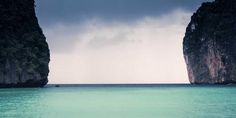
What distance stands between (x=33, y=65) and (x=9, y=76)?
15.4 feet

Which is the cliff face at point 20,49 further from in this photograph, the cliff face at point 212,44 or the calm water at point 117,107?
the cliff face at point 212,44

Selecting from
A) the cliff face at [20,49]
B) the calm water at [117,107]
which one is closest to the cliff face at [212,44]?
the cliff face at [20,49]

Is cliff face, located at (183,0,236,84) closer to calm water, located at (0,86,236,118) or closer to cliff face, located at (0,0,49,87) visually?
cliff face, located at (0,0,49,87)

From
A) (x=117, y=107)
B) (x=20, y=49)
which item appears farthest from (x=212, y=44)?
(x=117, y=107)

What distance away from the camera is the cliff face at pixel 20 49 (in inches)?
3123

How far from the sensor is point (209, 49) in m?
121

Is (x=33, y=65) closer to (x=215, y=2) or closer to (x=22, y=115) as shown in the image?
(x=22, y=115)

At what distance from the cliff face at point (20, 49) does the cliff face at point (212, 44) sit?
160 feet

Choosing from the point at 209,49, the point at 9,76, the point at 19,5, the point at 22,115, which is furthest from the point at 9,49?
the point at 209,49

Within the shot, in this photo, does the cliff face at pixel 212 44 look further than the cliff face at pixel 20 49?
Yes

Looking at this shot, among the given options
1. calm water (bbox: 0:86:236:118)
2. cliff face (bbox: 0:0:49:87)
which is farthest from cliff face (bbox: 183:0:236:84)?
calm water (bbox: 0:86:236:118)

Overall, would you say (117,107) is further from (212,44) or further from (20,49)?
(212,44)

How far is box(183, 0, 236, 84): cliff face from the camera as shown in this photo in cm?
11350

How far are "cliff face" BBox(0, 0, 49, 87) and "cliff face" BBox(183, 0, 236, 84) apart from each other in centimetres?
4885
